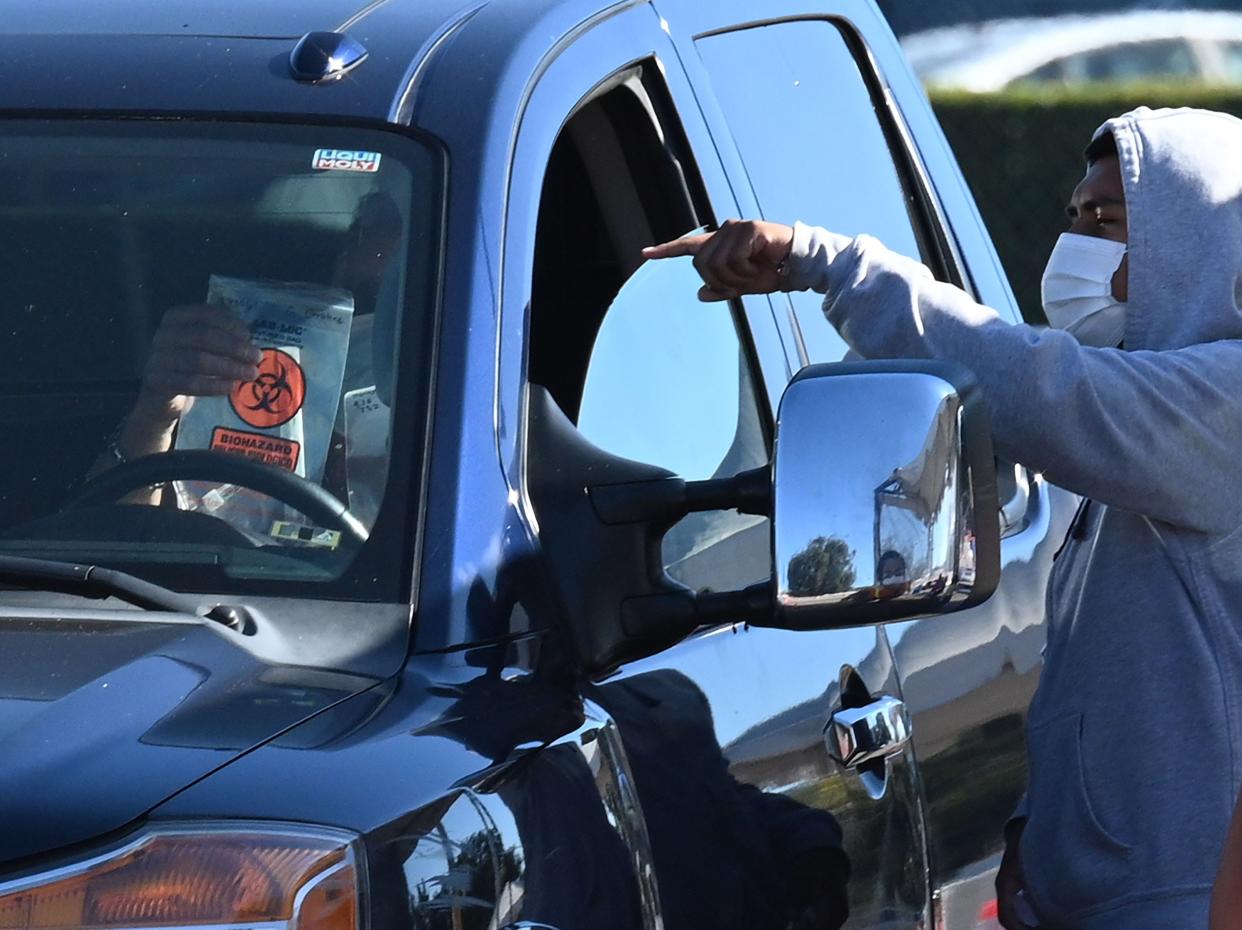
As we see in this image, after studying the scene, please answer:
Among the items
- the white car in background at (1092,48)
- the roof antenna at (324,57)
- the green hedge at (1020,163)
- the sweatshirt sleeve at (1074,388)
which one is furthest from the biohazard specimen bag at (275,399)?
the white car in background at (1092,48)

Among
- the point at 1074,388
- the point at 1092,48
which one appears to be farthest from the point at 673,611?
the point at 1092,48

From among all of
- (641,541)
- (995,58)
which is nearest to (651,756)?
(641,541)

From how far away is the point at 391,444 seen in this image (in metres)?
2.38

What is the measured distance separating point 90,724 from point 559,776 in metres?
0.43

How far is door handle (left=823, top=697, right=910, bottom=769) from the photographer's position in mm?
2818

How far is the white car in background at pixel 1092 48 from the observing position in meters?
20.7

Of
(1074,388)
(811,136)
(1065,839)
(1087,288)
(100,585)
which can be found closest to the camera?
(100,585)

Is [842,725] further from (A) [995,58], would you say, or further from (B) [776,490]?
(A) [995,58]

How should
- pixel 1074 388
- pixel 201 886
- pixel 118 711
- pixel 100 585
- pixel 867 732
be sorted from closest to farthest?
pixel 201 886 < pixel 118 711 < pixel 100 585 < pixel 1074 388 < pixel 867 732

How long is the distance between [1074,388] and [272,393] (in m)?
0.91

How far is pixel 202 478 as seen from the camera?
97.0 inches

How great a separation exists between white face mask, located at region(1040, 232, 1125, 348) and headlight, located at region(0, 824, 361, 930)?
1.63 metres

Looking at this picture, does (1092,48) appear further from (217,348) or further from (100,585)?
(100,585)

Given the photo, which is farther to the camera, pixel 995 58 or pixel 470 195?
pixel 995 58
